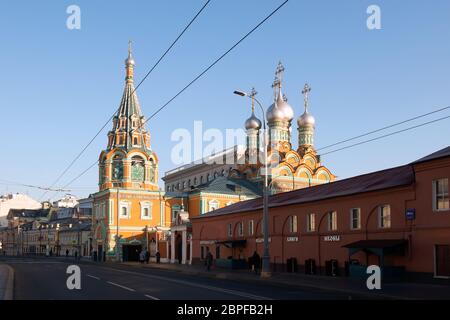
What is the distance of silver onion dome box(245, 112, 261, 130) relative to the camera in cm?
8288

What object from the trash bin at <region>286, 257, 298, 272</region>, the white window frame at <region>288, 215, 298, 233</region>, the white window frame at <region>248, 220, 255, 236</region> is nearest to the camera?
the trash bin at <region>286, 257, 298, 272</region>

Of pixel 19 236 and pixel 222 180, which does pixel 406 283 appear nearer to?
pixel 222 180

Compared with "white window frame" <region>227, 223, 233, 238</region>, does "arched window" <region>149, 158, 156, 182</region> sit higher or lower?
higher

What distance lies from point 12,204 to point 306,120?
10507 cm

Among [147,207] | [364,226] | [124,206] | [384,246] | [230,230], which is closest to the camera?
[384,246]

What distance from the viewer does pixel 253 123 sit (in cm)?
8281

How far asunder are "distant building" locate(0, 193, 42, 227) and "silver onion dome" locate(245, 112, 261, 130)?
95.8 m

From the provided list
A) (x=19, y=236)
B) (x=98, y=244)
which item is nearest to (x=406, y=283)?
(x=98, y=244)

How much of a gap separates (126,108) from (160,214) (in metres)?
14.2

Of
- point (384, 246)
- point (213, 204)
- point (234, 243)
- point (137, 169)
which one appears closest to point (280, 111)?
point (213, 204)

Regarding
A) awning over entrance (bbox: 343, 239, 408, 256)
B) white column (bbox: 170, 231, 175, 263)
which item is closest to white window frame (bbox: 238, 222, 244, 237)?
white column (bbox: 170, 231, 175, 263)

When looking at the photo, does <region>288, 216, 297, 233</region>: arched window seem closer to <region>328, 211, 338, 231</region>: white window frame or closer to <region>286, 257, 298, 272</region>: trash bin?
<region>286, 257, 298, 272</region>: trash bin

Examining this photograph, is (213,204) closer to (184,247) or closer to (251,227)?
(184,247)

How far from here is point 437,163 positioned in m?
25.7
